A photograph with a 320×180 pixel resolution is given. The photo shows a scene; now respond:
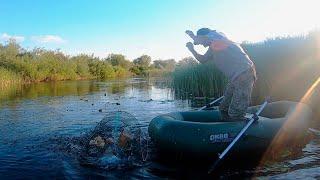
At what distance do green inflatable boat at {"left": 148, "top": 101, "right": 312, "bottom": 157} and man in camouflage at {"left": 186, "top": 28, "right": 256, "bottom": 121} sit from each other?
351mm

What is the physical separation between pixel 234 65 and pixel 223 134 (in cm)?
136

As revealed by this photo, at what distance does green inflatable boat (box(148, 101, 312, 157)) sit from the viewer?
24.6 feet

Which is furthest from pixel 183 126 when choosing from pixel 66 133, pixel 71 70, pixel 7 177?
pixel 71 70

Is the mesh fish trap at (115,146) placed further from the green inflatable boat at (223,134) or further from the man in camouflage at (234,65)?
the man in camouflage at (234,65)

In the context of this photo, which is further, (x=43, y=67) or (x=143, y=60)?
(x=143, y=60)

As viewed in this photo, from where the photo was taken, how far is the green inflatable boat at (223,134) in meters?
7.50

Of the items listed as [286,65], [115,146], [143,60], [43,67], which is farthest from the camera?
[143,60]

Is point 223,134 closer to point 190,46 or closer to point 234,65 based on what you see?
point 234,65

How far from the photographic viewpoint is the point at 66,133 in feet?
36.2

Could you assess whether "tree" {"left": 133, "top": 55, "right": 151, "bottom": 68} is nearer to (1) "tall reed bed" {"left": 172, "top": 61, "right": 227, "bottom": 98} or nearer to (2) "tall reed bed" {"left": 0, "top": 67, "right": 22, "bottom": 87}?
(2) "tall reed bed" {"left": 0, "top": 67, "right": 22, "bottom": 87}

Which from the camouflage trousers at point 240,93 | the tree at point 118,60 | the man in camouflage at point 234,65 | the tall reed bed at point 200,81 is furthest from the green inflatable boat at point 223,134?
the tree at point 118,60

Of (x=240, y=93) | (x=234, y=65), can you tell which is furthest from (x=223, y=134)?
(x=234, y=65)

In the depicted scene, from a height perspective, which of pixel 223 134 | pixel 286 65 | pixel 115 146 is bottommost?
pixel 115 146

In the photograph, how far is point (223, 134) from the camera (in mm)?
7504
